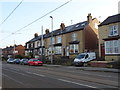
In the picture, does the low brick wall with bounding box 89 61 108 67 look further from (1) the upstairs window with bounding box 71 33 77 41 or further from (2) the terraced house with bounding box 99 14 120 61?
(1) the upstairs window with bounding box 71 33 77 41

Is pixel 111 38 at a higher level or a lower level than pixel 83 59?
higher

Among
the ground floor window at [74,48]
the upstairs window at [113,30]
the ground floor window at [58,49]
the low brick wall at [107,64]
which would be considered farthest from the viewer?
the ground floor window at [58,49]

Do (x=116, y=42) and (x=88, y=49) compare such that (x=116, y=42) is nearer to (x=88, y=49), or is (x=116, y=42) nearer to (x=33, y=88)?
(x=88, y=49)

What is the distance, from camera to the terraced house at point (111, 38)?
3268cm

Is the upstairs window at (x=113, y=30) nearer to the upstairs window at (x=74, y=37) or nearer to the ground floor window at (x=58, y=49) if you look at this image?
the upstairs window at (x=74, y=37)

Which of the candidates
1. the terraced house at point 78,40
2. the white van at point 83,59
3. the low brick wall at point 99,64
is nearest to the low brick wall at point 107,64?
the low brick wall at point 99,64

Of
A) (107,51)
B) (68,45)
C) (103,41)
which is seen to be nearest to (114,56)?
(107,51)

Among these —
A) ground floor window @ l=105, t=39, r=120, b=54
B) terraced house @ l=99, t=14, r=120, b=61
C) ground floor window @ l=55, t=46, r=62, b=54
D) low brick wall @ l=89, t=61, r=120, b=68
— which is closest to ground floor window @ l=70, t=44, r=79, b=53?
ground floor window @ l=55, t=46, r=62, b=54

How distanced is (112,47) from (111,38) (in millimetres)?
1449

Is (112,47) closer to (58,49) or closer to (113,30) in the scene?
(113,30)

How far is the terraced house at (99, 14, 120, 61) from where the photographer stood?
3268 cm

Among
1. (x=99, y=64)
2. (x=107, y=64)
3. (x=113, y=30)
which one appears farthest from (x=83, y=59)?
(x=113, y=30)

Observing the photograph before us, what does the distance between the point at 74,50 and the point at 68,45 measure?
3.83 meters

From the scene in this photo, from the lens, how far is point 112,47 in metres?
33.2
